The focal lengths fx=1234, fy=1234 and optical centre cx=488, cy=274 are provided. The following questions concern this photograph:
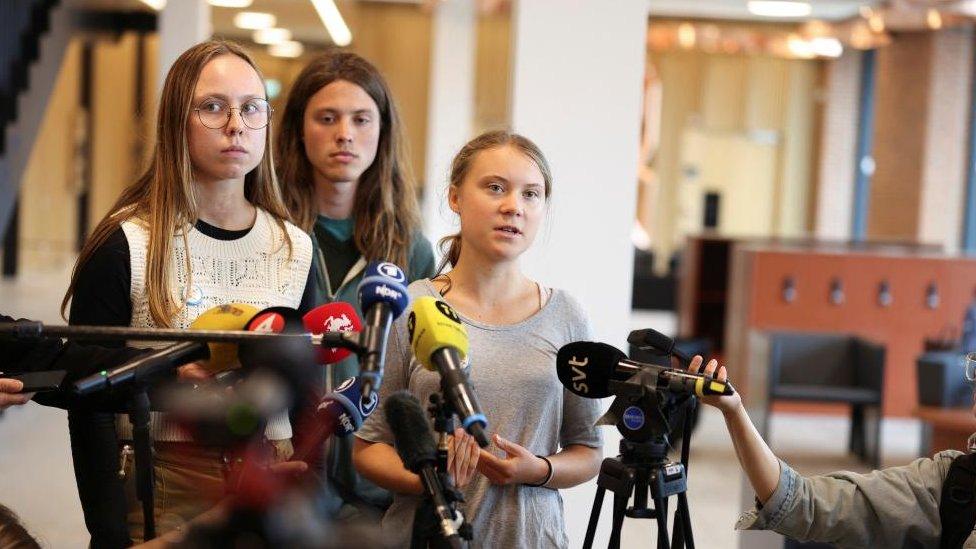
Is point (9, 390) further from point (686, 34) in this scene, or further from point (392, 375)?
point (686, 34)

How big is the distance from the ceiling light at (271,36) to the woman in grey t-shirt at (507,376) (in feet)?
56.3

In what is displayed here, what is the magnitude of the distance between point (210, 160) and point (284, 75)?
68.0 feet

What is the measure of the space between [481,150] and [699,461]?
6.03 meters

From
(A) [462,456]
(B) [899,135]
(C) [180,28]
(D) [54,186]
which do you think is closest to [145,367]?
(A) [462,456]

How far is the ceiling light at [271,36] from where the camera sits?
62.2 feet

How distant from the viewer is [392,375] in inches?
87.7

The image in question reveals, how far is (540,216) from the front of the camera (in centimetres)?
228

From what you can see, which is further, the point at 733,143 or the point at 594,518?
the point at 733,143

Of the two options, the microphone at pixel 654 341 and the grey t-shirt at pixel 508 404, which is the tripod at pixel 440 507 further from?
the grey t-shirt at pixel 508 404

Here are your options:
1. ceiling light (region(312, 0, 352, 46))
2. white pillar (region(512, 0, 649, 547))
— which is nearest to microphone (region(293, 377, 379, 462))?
white pillar (region(512, 0, 649, 547))

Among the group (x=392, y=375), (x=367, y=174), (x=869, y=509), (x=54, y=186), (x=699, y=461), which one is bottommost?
(x=699, y=461)

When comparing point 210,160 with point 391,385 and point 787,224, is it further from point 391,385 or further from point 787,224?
point 787,224

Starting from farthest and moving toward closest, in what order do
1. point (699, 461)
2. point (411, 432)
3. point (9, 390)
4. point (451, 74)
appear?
point (451, 74) < point (699, 461) < point (9, 390) < point (411, 432)

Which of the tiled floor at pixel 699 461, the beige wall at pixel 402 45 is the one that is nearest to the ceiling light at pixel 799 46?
the beige wall at pixel 402 45
